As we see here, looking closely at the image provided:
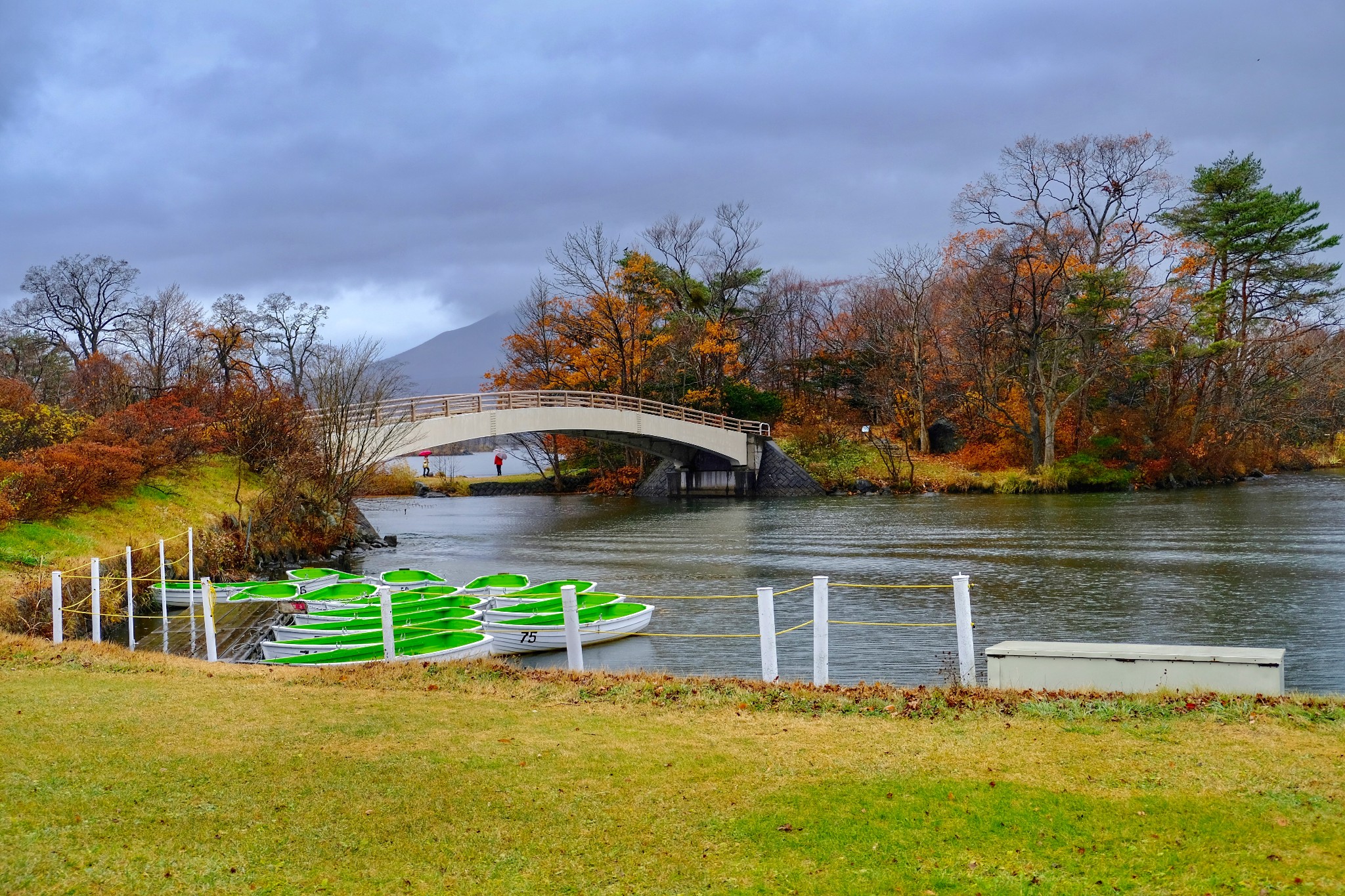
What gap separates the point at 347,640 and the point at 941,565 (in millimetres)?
16313

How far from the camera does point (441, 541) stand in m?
37.2

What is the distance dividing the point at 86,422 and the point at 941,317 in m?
50.6

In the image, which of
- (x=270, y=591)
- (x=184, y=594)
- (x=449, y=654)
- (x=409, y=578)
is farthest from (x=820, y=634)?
(x=184, y=594)

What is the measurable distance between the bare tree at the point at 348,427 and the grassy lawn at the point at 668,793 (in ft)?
76.6

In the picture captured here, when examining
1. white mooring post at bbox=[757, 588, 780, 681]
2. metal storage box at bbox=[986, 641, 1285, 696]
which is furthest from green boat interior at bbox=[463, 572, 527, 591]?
metal storage box at bbox=[986, 641, 1285, 696]

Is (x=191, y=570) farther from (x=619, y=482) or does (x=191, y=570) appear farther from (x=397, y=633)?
(x=619, y=482)

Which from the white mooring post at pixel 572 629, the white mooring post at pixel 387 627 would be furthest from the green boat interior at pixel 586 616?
the white mooring post at pixel 572 629

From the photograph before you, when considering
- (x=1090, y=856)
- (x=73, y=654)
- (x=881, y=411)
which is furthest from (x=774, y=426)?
(x=1090, y=856)

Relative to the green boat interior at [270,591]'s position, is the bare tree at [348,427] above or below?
above

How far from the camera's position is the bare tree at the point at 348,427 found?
32781 millimetres

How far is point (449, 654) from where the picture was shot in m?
14.1

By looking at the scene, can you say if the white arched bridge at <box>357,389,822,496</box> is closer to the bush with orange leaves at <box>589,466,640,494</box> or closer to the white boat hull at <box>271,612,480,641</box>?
the bush with orange leaves at <box>589,466,640,494</box>

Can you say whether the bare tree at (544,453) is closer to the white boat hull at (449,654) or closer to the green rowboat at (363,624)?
the green rowboat at (363,624)

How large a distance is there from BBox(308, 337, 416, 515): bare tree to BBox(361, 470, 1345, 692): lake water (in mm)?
2756
